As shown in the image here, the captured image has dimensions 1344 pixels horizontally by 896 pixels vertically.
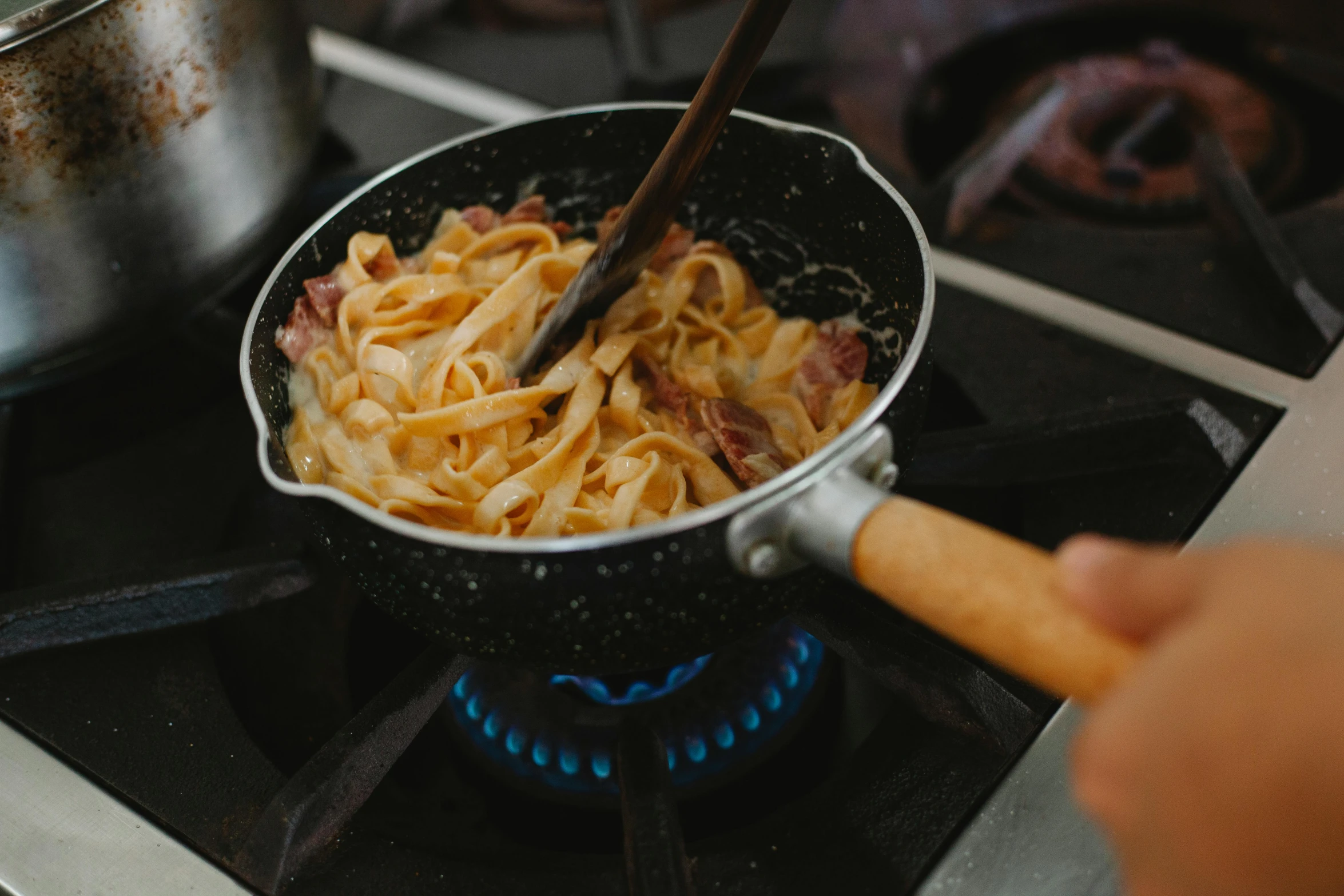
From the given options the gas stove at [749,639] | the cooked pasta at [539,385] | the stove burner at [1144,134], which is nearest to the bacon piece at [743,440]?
the cooked pasta at [539,385]

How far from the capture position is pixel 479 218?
1.30 m

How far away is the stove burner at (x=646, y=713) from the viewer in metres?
1.03

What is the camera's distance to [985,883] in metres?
0.87

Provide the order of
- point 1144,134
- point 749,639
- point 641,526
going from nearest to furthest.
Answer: point 641,526, point 749,639, point 1144,134

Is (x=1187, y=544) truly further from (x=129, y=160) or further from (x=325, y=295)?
(x=129, y=160)

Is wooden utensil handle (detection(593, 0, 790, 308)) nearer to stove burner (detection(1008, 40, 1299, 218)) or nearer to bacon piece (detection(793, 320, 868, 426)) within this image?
bacon piece (detection(793, 320, 868, 426))

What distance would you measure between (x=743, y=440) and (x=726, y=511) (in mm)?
355

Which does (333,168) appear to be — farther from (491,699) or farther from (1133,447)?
(1133,447)

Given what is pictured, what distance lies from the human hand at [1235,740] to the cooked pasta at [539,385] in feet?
1.80

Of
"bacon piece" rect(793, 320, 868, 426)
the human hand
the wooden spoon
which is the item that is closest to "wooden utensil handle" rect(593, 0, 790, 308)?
the wooden spoon

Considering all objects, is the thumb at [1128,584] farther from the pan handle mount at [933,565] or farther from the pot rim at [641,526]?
the pot rim at [641,526]

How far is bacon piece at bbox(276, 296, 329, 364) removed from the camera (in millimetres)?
1103

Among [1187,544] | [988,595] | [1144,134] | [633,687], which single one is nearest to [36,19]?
[633,687]

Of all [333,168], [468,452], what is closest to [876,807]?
[468,452]
